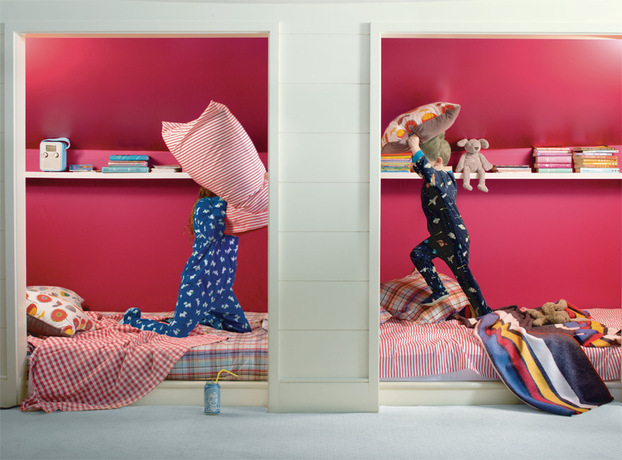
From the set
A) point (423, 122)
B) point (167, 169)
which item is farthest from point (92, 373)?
point (423, 122)

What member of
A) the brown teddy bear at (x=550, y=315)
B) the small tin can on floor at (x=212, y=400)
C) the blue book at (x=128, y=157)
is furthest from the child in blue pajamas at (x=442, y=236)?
the blue book at (x=128, y=157)

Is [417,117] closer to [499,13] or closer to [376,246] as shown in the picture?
[499,13]

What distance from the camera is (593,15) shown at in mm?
2811

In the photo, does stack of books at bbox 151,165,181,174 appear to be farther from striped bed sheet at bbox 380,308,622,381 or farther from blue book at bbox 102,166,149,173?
striped bed sheet at bbox 380,308,622,381

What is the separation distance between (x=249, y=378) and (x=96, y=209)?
2122mm

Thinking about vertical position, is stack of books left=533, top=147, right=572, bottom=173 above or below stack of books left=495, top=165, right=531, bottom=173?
above

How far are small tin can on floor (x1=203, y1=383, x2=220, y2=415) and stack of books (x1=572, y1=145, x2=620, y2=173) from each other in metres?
3.02

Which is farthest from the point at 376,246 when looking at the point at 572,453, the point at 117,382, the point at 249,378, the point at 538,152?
the point at 538,152

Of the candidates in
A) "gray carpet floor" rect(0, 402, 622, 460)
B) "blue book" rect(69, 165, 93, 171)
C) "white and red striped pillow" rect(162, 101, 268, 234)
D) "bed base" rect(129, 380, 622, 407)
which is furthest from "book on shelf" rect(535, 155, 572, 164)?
"blue book" rect(69, 165, 93, 171)

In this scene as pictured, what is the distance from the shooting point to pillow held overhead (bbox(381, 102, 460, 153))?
3.79 meters

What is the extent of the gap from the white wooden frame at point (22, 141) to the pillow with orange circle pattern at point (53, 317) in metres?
0.37

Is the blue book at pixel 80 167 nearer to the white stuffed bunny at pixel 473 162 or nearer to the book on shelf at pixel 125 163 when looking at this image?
the book on shelf at pixel 125 163

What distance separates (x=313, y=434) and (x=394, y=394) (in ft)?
1.81

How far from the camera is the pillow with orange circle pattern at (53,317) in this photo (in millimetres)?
3271
